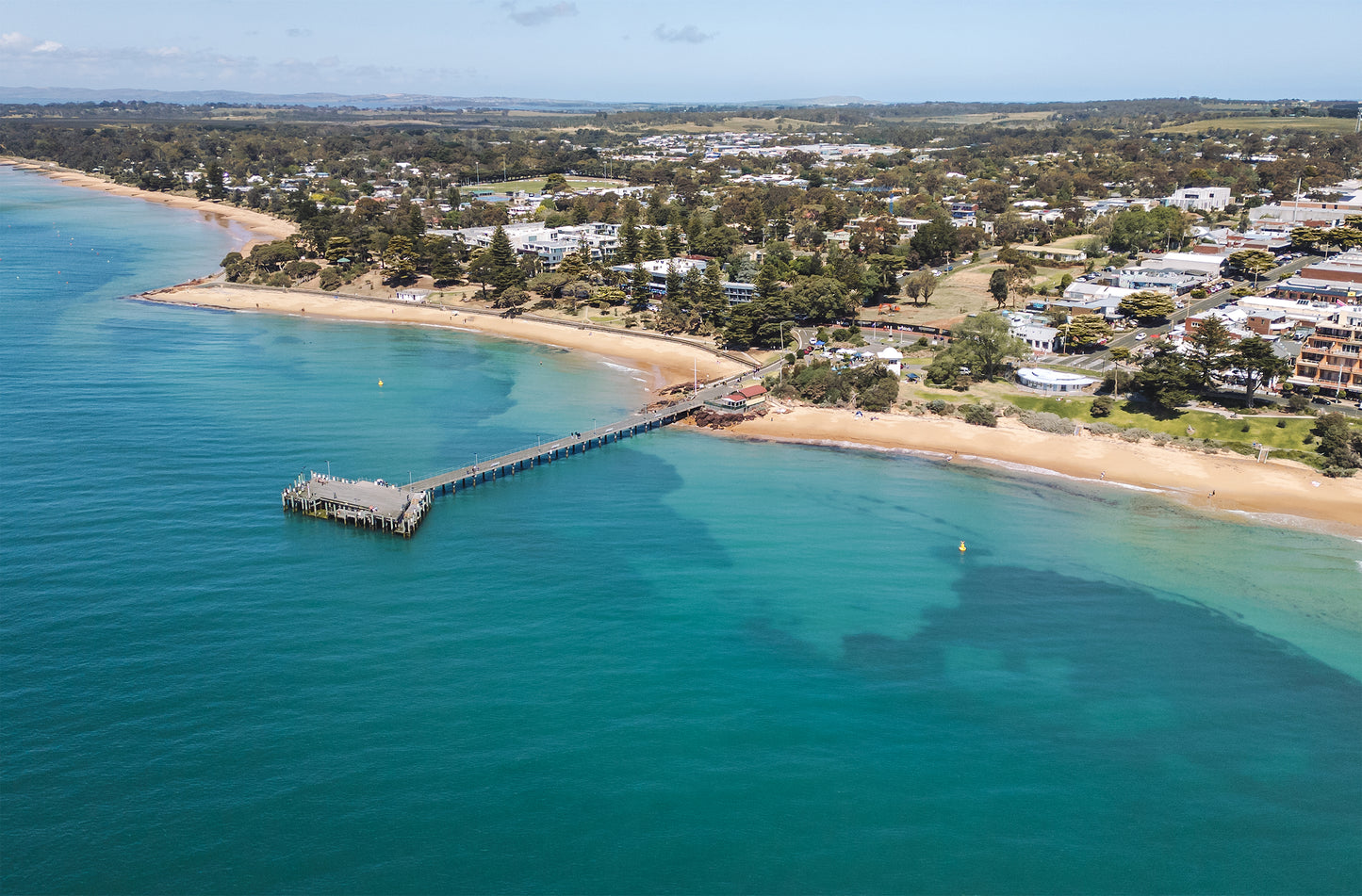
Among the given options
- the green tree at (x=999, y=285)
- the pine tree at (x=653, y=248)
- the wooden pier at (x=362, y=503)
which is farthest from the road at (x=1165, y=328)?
the wooden pier at (x=362, y=503)

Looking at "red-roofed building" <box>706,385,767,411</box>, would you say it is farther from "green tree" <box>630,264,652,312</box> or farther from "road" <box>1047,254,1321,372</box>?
"green tree" <box>630,264,652,312</box>

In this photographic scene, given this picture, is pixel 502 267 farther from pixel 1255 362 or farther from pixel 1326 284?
pixel 1326 284

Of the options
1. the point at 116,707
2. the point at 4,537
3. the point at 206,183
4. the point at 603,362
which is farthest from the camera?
the point at 206,183

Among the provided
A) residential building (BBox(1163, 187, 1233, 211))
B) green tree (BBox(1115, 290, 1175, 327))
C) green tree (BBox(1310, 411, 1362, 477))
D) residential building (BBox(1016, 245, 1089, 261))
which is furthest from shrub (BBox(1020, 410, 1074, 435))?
residential building (BBox(1163, 187, 1233, 211))

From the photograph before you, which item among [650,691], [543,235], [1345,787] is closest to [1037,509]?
[1345,787]

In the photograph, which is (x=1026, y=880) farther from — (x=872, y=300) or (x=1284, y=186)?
(x=1284, y=186)

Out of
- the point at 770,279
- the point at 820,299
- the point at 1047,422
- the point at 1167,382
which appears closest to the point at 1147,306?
the point at 1167,382

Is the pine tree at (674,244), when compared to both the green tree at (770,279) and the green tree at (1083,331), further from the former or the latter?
the green tree at (1083,331)
